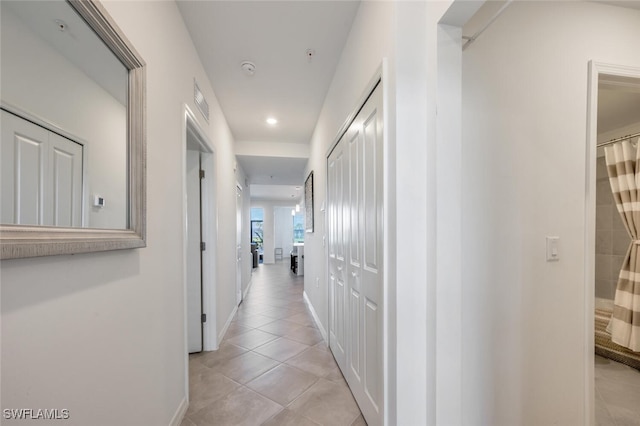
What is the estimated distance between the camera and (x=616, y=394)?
1.93 metres

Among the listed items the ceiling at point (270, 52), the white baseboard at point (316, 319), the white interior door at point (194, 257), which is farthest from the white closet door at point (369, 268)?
the white interior door at point (194, 257)

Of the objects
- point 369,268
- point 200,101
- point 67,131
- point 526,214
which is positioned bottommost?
point 369,268

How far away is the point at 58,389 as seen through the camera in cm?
76

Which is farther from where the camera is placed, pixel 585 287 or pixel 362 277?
pixel 362 277

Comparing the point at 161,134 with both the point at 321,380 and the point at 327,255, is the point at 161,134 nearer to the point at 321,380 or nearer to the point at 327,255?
the point at 327,255

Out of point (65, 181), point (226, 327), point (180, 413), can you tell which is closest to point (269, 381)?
point (180, 413)

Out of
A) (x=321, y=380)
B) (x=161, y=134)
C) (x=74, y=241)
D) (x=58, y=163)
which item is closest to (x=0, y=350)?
(x=74, y=241)

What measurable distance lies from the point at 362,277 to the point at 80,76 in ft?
5.30

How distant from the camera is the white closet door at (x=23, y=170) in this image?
582mm

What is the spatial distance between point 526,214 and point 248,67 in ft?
7.82

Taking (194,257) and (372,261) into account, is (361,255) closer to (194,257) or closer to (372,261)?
(372,261)

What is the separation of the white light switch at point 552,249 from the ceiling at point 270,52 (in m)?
1.81

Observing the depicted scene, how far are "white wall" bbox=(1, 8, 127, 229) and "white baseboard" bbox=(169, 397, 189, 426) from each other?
1312mm

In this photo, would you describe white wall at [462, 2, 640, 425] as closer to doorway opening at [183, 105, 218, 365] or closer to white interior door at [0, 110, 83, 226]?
white interior door at [0, 110, 83, 226]
